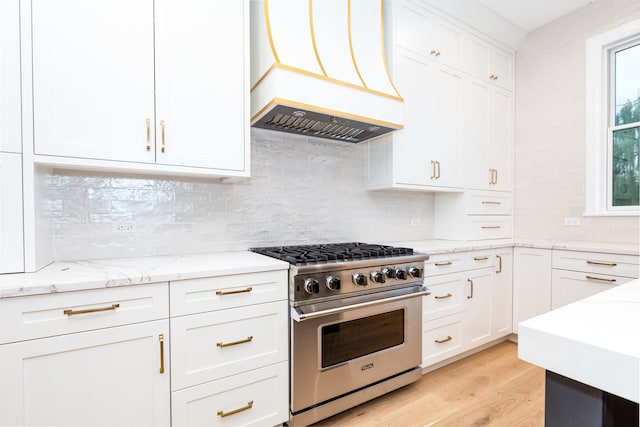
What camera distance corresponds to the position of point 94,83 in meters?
1.54

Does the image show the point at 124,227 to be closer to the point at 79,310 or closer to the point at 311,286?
the point at 79,310

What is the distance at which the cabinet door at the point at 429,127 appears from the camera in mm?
2570

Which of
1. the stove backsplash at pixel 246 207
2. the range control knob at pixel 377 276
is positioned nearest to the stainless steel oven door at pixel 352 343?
the range control knob at pixel 377 276

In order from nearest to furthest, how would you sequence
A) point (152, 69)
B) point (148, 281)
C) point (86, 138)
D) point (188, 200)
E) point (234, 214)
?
point (148, 281) → point (86, 138) → point (152, 69) → point (188, 200) → point (234, 214)

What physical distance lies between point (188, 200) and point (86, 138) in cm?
68

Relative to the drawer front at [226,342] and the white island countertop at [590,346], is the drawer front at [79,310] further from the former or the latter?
the white island countertop at [590,346]

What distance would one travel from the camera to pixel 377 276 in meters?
1.97

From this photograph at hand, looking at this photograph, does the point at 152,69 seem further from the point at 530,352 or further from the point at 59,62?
the point at 530,352

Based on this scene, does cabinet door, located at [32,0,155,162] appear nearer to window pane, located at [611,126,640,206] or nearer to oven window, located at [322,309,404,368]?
oven window, located at [322,309,404,368]

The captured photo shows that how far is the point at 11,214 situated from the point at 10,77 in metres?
0.59

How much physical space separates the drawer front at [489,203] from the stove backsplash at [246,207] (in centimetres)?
43

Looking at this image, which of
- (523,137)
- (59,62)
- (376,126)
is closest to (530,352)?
(376,126)

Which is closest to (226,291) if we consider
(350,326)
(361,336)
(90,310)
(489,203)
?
(90,310)

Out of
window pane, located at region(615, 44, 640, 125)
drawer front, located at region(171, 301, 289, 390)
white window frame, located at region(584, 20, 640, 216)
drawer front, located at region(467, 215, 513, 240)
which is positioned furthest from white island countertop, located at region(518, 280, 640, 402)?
window pane, located at region(615, 44, 640, 125)
